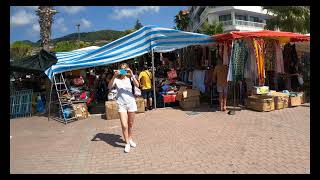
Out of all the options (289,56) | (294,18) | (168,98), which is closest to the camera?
(168,98)

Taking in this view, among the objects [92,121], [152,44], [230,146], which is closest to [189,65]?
[152,44]

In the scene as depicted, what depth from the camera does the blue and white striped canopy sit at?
35.9 ft

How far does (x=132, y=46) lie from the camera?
11.3m

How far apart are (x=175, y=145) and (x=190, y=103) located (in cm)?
469

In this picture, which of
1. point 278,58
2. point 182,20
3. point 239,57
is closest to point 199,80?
point 239,57

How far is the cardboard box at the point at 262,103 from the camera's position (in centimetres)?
1020

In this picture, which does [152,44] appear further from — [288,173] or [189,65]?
[288,173]

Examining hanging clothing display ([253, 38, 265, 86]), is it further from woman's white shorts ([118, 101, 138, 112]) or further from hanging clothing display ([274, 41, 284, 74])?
woman's white shorts ([118, 101, 138, 112])

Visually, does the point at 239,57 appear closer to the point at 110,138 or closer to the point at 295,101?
the point at 295,101

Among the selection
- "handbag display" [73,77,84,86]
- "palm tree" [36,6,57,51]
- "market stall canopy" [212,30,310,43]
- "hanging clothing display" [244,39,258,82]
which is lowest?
"handbag display" [73,77,84,86]

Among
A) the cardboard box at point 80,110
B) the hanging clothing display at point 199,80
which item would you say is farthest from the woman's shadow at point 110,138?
the hanging clothing display at point 199,80

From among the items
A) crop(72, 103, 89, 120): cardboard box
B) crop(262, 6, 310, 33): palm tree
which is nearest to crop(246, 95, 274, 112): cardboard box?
crop(72, 103, 89, 120): cardboard box

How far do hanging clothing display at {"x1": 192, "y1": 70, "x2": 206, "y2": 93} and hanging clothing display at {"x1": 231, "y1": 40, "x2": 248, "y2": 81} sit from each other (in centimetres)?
149
